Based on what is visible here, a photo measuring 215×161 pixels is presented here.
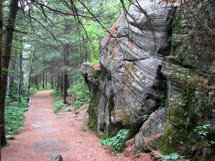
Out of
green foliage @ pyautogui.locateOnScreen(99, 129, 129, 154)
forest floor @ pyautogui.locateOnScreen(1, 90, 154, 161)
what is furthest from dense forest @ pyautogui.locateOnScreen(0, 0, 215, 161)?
forest floor @ pyautogui.locateOnScreen(1, 90, 154, 161)

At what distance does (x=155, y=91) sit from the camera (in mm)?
5297

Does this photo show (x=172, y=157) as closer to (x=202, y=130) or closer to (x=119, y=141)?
(x=202, y=130)

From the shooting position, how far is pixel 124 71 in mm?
6203

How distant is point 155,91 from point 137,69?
3.33 feet

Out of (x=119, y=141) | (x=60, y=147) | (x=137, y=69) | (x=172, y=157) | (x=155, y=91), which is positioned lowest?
(x=60, y=147)

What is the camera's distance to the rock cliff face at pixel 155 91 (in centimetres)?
372

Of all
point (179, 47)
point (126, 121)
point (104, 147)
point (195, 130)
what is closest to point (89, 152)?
point (104, 147)

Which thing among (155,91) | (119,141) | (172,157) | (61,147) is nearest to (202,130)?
(172,157)

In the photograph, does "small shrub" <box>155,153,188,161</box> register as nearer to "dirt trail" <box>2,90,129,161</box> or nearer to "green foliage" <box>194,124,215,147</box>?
"green foliage" <box>194,124,215,147</box>

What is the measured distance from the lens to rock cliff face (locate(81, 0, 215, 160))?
3719 millimetres

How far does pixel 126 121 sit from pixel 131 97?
2.81ft

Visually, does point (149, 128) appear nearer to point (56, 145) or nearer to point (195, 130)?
point (195, 130)

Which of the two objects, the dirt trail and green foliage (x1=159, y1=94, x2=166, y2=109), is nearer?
green foliage (x1=159, y1=94, x2=166, y2=109)

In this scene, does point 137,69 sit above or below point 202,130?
above
